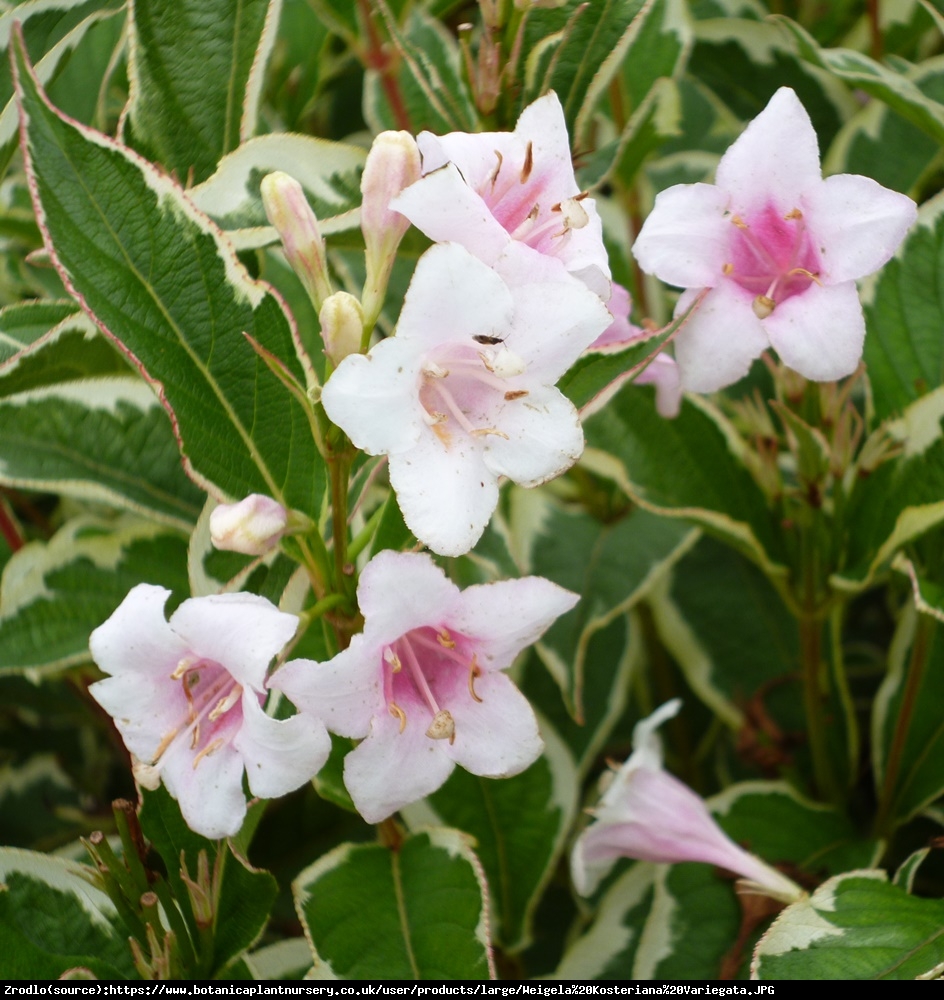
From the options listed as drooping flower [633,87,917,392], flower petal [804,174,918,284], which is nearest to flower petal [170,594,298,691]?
drooping flower [633,87,917,392]

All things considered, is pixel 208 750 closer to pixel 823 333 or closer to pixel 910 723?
pixel 823 333

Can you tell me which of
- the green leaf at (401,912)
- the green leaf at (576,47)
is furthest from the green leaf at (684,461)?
the green leaf at (401,912)

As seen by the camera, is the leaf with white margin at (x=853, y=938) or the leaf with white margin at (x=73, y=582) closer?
the leaf with white margin at (x=853, y=938)

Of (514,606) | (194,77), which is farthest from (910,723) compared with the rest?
(194,77)

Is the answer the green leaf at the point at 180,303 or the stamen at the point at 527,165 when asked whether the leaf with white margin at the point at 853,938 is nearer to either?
the green leaf at the point at 180,303

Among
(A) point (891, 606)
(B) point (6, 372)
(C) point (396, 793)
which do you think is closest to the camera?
(C) point (396, 793)

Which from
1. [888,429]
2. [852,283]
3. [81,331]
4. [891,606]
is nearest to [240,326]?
[81,331]
